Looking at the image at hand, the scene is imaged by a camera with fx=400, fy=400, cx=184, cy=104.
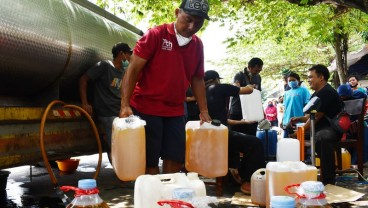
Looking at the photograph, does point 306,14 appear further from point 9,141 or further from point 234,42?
point 9,141

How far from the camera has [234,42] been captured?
12398 mm

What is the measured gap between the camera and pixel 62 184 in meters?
6.02

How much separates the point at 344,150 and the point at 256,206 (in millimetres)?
2858

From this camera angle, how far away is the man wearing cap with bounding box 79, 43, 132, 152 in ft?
18.3

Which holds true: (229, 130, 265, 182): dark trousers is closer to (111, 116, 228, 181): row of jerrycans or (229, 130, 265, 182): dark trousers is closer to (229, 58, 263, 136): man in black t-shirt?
(111, 116, 228, 181): row of jerrycans

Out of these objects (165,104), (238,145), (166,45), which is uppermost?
(166,45)

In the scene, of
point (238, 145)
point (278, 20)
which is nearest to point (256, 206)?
point (238, 145)

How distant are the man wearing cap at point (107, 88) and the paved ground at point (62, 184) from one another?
779mm

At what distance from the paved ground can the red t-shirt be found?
1.65 m

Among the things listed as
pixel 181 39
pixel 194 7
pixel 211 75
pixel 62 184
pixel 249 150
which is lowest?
pixel 62 184

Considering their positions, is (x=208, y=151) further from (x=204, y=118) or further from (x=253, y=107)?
(x=253, y=107)

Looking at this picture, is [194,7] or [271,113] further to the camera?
[271,113]

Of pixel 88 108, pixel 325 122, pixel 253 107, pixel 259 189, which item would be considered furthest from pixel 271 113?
pixel 259 189

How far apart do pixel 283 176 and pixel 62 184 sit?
4.06m
